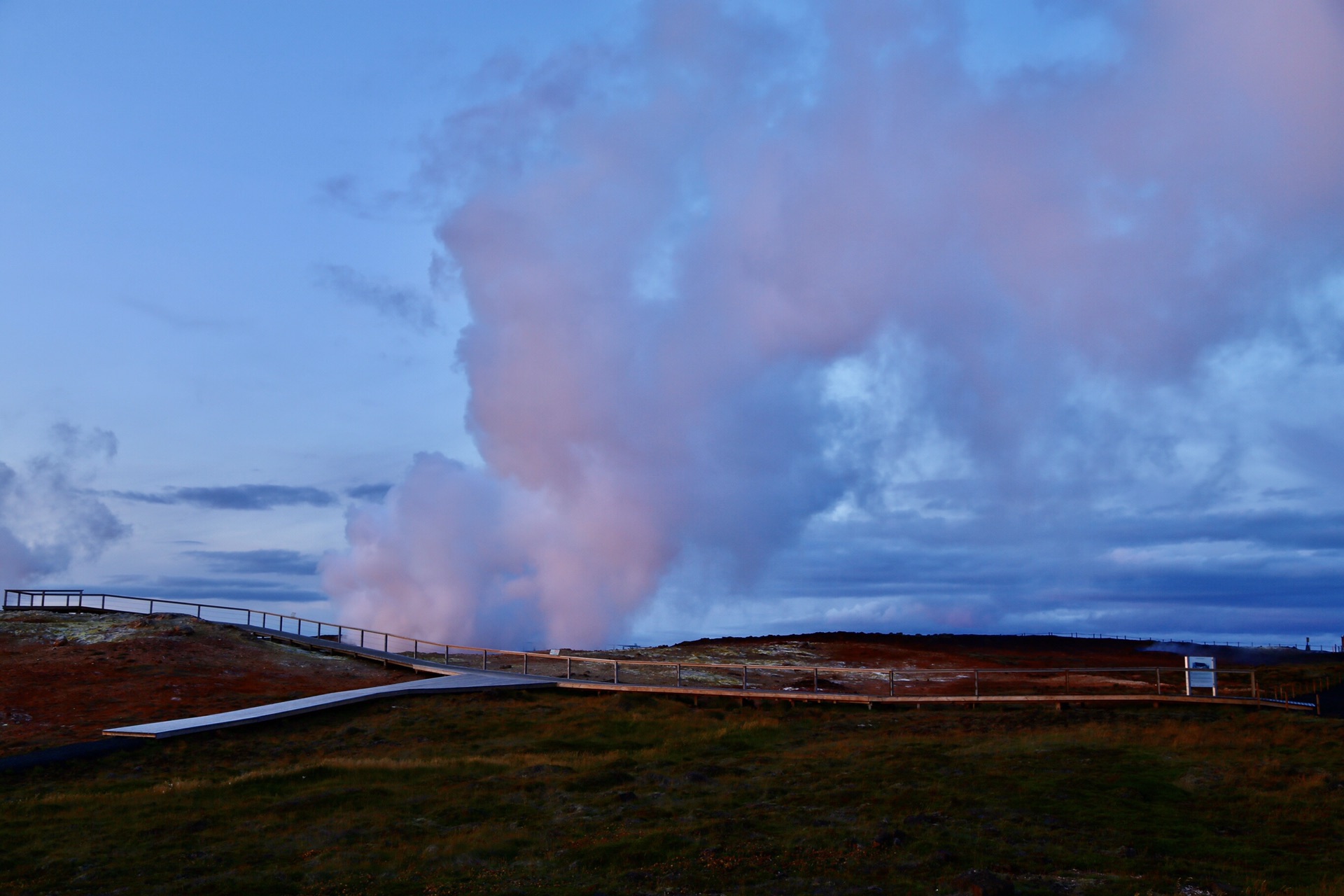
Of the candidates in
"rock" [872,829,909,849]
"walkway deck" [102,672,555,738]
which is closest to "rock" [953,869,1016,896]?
"rock" [872,829,909,849]

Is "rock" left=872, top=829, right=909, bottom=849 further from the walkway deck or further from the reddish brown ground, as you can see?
the reddish brown ground

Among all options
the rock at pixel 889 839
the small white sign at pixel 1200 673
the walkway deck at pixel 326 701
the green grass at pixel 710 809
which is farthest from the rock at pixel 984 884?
the walkway deck at pixel 326 701

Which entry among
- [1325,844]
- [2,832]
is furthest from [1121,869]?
[2,832]

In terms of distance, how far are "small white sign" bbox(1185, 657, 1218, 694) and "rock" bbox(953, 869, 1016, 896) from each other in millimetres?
22472

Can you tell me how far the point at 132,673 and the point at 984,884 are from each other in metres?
38.9

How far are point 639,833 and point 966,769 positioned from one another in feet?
27.3

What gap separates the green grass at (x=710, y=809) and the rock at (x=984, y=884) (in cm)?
20

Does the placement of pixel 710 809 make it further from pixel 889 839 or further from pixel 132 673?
pixel 132 673

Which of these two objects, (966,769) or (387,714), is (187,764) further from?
(966,769)

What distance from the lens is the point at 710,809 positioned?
1859 cm

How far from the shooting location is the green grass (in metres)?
14.4

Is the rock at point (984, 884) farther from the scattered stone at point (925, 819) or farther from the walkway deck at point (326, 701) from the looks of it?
the walkway deck at point (326, 701)

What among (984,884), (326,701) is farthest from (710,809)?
(326,701)

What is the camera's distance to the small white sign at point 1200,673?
31578 mm
